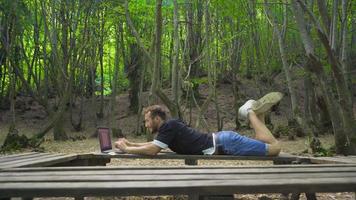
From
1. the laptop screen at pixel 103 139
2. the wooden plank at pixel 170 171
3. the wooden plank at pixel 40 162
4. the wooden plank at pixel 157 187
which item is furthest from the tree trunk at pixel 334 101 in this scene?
the wooden plank at pixel 157 187

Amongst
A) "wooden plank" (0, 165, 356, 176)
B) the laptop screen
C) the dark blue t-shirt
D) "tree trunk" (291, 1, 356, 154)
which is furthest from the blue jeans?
"tree trunk" (291, 1, 356, 154)

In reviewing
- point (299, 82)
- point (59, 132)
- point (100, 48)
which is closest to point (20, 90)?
point (100, 48)

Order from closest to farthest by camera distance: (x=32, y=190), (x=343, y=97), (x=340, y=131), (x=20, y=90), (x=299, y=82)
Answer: (x=32, y=190), (x=343, y=97), (x=340, y=131), (x=20, y=90), (x=299, y=82)

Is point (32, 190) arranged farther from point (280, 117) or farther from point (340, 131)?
point (280, 117)

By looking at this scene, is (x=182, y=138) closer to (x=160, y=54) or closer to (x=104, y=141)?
(x=104, y=141)

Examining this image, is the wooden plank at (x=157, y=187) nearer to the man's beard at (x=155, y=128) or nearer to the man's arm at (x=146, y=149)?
the man's arm at (x=146, y=149)

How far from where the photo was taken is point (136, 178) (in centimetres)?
288

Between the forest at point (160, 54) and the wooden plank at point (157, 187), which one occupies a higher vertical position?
the forest at point (160, 54)

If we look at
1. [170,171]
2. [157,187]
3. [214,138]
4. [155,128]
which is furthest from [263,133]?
[157,187]

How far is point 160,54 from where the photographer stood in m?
10.5

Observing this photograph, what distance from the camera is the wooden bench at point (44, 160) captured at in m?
4.02

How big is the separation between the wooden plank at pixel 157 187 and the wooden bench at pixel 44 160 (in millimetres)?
1163

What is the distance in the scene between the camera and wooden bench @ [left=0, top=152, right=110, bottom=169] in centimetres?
402

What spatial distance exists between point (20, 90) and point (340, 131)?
21346mm
